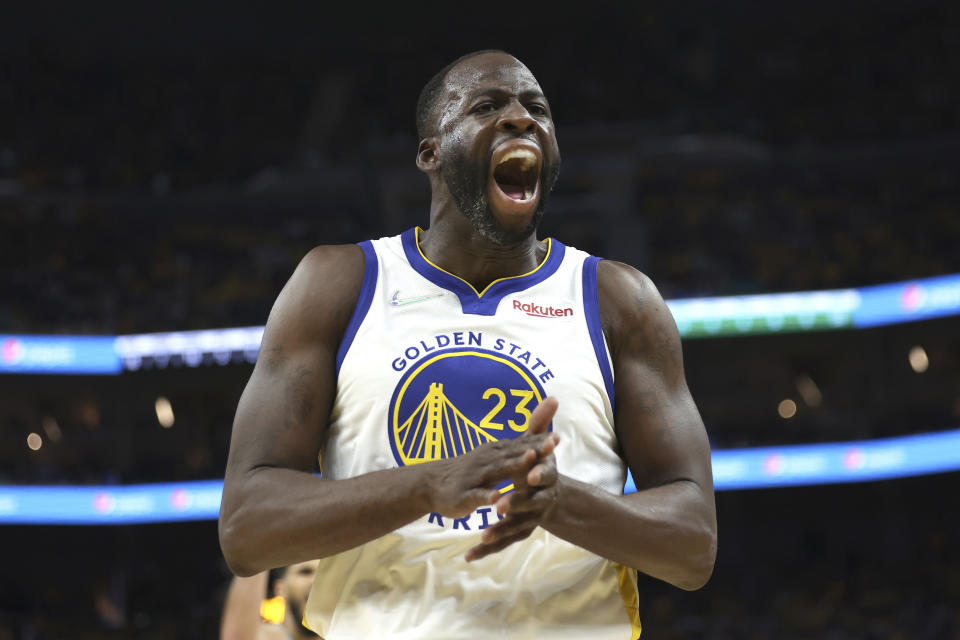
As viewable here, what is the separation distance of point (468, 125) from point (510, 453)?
2.96 feet

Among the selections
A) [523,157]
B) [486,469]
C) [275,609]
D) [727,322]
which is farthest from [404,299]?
[727,322]

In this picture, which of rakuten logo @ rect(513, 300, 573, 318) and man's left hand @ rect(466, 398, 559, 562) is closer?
man's left hand @ rect(466, 398, 559, 562)

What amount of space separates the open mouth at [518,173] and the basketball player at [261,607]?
6.61 ft

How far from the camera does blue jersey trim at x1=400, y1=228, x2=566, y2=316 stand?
2396 mm

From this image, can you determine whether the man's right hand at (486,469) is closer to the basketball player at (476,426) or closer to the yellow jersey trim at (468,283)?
the basketball player at (476,426)

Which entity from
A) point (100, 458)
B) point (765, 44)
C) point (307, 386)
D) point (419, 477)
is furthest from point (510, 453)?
point (765, 44)

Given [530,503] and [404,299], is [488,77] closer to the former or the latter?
[404,299]

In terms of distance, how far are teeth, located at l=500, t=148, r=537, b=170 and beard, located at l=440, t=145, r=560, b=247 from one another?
4 cm

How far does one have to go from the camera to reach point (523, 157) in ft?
7.88

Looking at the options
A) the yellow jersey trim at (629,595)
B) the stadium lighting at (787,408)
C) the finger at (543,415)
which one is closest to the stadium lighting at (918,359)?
the stadium lighting at (787,408)

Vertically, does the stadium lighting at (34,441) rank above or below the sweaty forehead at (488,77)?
below

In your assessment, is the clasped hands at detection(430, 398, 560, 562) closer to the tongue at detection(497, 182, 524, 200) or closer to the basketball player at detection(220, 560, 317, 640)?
the tongue at detection(497, 182, 524, 200)

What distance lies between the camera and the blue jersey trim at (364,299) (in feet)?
7.61

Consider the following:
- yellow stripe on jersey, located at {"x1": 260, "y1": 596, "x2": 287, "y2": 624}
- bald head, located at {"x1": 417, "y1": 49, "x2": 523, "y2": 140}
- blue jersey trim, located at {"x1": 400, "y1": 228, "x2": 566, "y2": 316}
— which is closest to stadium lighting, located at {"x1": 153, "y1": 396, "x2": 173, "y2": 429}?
yellow stripe on jersey, located at {"x1": 260, "y1": 596, "x2": 287, "y2": 624}
